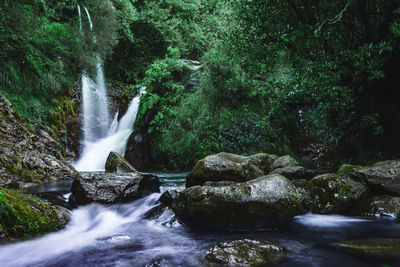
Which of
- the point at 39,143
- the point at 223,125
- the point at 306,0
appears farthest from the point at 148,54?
the point at 306,0

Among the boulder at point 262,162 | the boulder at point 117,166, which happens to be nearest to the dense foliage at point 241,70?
the boulder at point 262,162

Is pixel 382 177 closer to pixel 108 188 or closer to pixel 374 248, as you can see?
pixel 374 248

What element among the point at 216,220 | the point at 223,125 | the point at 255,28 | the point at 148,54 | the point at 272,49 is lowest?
the point at 216,220

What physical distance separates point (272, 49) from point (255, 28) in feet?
2.47

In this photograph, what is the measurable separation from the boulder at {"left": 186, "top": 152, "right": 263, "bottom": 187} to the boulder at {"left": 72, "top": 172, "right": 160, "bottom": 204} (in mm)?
1224

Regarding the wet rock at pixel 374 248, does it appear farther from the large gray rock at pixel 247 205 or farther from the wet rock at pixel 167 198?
the wet rock at pixel 167 198

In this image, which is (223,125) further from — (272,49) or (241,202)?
(241,202)

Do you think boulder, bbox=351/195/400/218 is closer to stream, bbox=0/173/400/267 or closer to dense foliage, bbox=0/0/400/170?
stream, bbox=0/173/400/267

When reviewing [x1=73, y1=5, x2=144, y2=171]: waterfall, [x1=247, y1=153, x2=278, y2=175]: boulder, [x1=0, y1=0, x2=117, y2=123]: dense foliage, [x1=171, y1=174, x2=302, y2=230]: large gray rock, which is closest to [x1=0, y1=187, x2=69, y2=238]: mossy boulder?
[x1=171, y1=174, x2=302, y2=230]: large gray rock

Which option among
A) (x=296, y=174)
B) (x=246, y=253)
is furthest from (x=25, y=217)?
(x=296, y=174)

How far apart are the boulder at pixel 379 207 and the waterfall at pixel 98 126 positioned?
388 inches

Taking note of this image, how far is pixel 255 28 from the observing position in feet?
24.9

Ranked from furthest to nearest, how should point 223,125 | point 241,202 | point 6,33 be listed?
point 223,125 → point 6,33 → point 241,202

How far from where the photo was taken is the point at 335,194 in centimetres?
508
